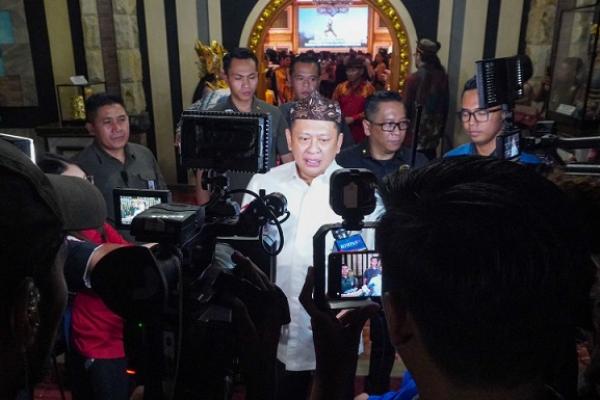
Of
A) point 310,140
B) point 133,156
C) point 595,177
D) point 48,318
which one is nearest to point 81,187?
point 48,318

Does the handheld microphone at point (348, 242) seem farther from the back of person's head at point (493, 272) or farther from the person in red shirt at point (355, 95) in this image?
the person in red shirt at point (355, 95)

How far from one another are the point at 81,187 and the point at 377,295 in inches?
27.5

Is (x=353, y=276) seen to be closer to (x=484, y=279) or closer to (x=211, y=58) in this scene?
(x=484, y=279)

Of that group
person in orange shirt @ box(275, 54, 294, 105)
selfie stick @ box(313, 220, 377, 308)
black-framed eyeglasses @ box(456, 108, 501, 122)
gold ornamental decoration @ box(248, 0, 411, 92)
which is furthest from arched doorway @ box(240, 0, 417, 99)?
selfie stick @ box(313, 220, 377, 308)

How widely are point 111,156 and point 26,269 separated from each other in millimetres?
1933

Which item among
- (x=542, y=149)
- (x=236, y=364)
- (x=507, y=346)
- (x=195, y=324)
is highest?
(x=542, y=149)

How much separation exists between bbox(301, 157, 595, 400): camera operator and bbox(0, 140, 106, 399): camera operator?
407mm

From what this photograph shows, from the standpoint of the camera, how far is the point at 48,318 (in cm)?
61

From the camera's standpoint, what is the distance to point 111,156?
91.7 inches

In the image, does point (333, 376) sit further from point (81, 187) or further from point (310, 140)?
point (310, 140)

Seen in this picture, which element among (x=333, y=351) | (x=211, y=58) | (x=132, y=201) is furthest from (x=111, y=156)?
(x=211, y=58)

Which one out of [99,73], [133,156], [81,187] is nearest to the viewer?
[81,187]

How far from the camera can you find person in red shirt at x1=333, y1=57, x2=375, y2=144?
4.12 meters

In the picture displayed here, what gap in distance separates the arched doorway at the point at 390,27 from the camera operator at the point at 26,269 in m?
4.76
